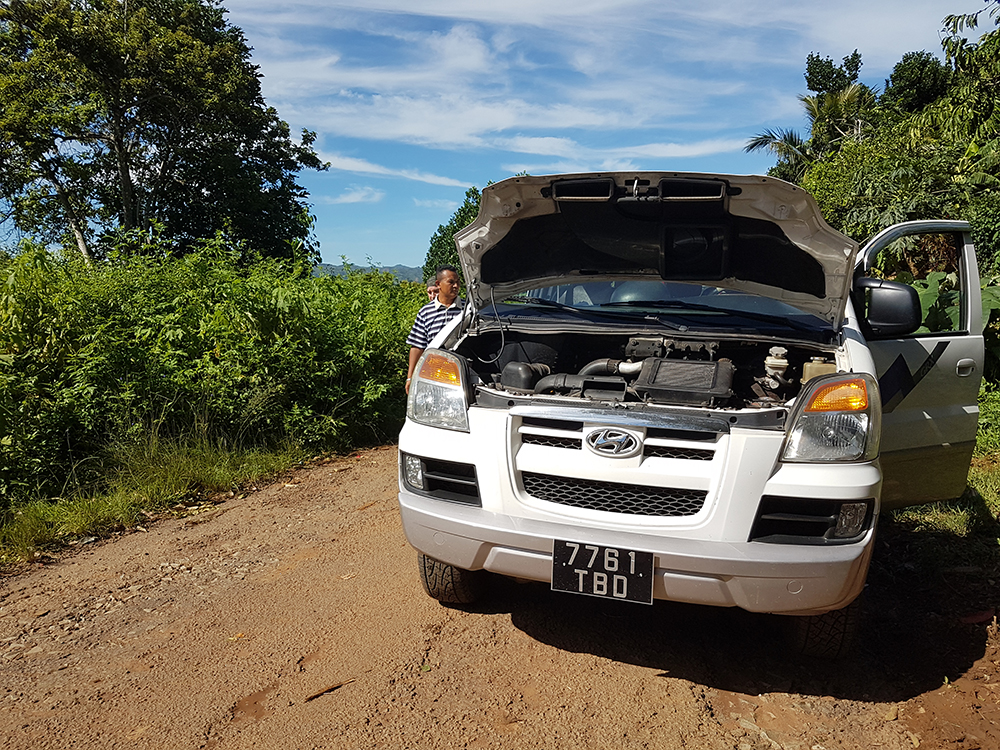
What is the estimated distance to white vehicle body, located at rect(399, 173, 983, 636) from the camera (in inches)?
104

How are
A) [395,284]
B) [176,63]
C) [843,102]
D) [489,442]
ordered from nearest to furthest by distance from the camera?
[489,442]
[395,284]
[176,63]
[843,102]

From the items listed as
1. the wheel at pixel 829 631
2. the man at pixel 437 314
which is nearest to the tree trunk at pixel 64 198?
the man at pixel 437 314

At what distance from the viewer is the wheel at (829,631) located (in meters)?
2.98

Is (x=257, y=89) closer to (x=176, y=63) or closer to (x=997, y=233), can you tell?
(x=176, y=63)

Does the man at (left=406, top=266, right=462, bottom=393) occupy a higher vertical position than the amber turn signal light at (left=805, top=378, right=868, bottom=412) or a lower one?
higher

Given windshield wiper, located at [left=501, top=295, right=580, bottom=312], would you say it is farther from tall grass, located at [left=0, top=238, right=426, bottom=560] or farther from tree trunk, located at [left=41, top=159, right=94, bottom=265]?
tree trunk, located at [left=41, top=159, right=94, bottom=265]

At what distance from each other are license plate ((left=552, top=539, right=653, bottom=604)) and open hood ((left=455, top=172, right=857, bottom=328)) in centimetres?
165

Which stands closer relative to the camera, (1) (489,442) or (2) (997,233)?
(1) (489,442)

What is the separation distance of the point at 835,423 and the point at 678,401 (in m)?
0.61

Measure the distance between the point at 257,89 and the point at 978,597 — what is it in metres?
29.0

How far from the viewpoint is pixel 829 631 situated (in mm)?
2986

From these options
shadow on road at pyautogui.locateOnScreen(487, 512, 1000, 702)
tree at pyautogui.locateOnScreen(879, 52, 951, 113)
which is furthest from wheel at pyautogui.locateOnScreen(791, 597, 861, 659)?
tree at pyautogui.locateOnScreen(879, 52, 951, 113)

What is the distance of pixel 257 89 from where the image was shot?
27.5 meters

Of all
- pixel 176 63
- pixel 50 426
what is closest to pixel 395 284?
pixel 50 426
